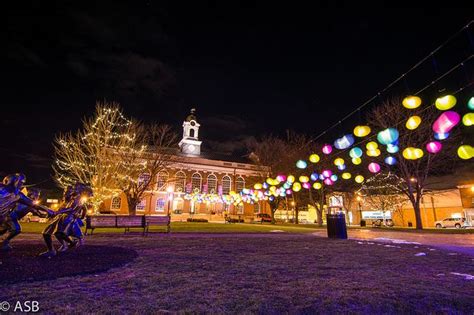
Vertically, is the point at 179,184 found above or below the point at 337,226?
above

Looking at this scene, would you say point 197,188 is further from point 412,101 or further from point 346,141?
point 412,101

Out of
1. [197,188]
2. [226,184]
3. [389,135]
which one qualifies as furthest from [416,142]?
[226,184]

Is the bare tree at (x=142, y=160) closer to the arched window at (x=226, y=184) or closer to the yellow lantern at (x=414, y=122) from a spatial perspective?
the yellow lantern at (x=414, y=122)

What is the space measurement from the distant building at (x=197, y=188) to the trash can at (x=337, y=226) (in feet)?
93.4

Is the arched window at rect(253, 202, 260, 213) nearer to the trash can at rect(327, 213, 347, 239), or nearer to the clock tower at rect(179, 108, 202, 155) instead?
the clock tower at rect(179, 108, 202, 155)

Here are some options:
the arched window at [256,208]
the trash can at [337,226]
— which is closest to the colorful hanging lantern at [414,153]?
the trash can at [337,226]

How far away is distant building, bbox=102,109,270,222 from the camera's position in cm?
4734

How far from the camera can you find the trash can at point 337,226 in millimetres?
12836

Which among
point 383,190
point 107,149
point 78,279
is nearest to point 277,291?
point 78,279

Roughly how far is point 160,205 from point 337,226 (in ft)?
143

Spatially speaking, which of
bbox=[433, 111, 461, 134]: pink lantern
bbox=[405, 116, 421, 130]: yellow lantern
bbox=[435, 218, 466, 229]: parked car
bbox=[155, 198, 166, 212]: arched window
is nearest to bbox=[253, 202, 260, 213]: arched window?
bbox=[155, 198, 166, 212]: arched window

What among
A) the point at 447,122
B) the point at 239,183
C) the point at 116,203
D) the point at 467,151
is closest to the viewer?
the point at 447,122

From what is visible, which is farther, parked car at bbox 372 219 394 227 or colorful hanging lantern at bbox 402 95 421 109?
parked car at bbox 372 219 394 227

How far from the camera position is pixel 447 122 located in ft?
23.6
